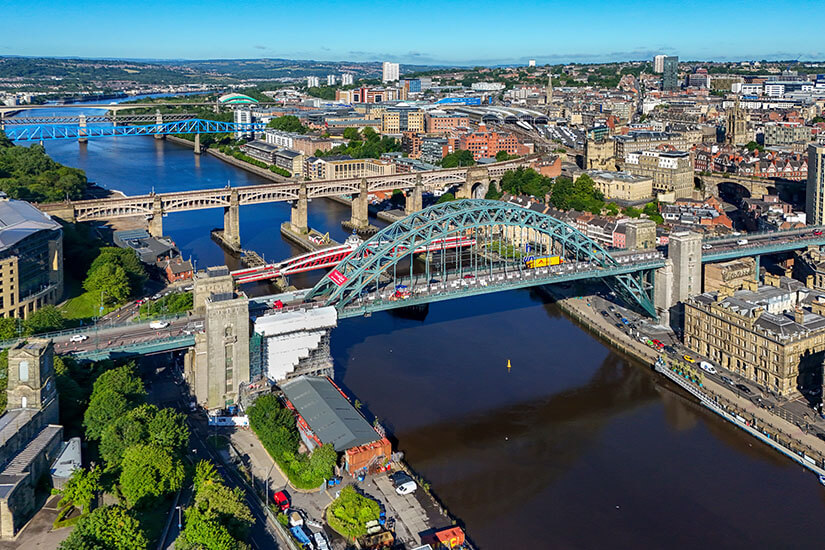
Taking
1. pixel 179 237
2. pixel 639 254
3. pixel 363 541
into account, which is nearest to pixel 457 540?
pixel 363 541

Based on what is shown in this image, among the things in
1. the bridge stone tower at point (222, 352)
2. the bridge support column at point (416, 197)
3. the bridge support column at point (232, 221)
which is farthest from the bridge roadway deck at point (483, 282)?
the bridge support column at point (416, 197)

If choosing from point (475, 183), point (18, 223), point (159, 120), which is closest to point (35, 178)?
point (18, 223)

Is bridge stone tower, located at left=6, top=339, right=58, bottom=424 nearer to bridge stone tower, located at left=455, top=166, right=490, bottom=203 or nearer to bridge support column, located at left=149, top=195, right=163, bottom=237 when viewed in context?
bridge support column, located at left=149, top=195, right=163, bottom=237

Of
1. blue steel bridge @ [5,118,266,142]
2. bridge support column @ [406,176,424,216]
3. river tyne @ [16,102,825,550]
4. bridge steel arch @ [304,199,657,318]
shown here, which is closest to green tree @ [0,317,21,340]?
bridge steel arch @ [304,199,657,318]

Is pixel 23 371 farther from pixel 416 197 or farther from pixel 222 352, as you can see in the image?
pixel 416 197

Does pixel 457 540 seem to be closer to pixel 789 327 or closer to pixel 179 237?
pixel 789 327

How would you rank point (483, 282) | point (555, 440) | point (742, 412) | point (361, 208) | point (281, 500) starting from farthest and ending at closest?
point (361, 208) < point (483, 282) < point (742, 412) < point (555, 440) < point (281, 500)
